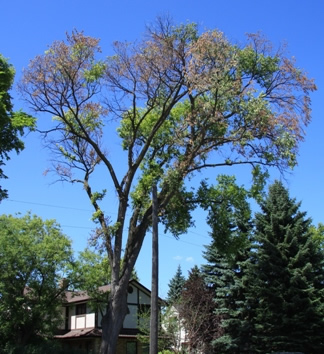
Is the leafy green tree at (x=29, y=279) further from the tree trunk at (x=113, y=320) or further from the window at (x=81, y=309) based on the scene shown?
the tree trunk at (x=113, y=320)

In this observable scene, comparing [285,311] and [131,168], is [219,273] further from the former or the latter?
[131,168]

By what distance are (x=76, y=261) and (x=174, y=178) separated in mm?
12947

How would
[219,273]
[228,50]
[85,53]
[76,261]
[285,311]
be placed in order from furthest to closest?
[219,273] → [76,261] → [285,311] → [85,53] → [228,50]

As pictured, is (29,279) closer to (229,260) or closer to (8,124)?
(229,260)

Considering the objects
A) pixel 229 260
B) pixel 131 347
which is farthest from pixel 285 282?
pixel 131 347

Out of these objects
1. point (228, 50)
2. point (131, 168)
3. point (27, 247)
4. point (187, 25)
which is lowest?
point (27, 247)

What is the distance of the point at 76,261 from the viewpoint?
30703mm

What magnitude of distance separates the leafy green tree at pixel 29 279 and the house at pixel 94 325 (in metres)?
5.00

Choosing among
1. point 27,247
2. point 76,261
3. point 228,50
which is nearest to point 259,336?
point 76,261

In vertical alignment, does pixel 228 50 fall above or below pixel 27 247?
above

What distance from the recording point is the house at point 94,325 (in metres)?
34.8

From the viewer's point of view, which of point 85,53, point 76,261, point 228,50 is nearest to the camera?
point 228,50

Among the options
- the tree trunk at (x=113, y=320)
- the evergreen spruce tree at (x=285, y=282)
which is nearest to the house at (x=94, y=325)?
the evergreen spruce tree at (x=285, y=282)

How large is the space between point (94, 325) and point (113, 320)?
650 inches
